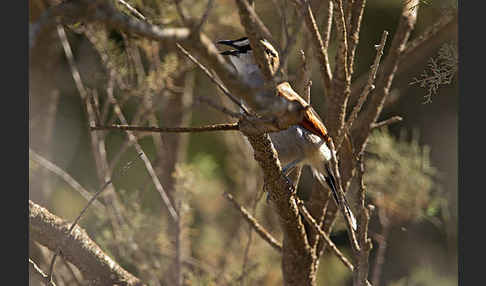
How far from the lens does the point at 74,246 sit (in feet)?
8.70

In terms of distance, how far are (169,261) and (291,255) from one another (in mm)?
1574

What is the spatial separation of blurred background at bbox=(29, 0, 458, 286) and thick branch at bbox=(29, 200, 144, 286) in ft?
1.07

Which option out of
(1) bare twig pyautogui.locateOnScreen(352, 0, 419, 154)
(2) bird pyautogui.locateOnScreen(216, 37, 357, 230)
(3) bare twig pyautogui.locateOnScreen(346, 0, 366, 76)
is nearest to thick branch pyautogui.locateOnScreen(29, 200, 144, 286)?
(2) bird pyautogui.locateOnScreen(216, 37, 357, 230)

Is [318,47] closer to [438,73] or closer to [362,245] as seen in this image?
[438,73]

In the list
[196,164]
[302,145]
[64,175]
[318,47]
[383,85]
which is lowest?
[196,164]

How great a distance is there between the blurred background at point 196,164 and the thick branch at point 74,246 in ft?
1.07

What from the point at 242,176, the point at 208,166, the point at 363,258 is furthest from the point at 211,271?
the point at 363,258

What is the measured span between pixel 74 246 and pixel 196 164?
2537mm

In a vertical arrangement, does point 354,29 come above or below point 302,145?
above

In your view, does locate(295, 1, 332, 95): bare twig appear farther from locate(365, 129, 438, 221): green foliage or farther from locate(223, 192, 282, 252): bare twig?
locate(365, 129, 438, 221): green foliage

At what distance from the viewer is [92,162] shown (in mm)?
7293

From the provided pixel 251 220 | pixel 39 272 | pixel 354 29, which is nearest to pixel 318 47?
pixel 354 29

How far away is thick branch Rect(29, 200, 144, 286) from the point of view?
2.62m

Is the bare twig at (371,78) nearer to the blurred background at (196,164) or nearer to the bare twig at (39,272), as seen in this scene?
the blurred background at (196,164)
